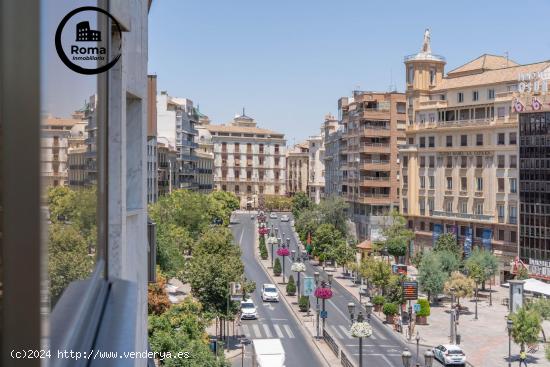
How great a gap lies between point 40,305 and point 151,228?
307 inches

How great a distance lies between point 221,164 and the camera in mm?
110688

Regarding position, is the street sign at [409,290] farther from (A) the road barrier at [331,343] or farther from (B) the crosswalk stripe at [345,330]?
(A) the road barrier at [331,343]

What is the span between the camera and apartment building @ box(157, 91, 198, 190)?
224ft

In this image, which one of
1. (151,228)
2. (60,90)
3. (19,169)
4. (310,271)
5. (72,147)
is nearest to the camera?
(19,169)

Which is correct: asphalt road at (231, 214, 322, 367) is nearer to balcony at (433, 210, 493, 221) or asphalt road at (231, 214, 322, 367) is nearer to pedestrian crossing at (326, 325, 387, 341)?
pedestrian crossing at (326, 325, 387, 341)

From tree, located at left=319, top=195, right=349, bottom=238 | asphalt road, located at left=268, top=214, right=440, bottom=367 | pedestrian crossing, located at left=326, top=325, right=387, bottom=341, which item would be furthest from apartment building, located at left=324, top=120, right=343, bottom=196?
pedestrian crossing, located at left=326, top=325, right=387, bottom=341

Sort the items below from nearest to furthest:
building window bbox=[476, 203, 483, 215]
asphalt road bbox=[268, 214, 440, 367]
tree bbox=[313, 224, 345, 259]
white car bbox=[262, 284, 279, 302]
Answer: asphalt road bbox=[268, 214, 440, 367] < white car bbox=[262, 284, 279, 302] < building window bbox=[476, 203, 483, 215] < tree bbox=[313, 224, 345, 259]

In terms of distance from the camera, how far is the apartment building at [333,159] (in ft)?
235

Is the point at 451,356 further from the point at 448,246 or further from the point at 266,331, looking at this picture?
the point at 448,246

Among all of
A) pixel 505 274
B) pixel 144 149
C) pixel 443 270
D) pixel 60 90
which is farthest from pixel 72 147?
pixel 505 274

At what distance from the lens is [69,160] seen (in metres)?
2.22

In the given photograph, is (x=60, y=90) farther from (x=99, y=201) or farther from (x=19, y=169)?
(x=99, y=201)

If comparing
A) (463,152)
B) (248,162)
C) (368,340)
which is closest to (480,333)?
(368,340)

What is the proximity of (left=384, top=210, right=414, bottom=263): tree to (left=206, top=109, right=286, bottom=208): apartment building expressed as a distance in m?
60.0
